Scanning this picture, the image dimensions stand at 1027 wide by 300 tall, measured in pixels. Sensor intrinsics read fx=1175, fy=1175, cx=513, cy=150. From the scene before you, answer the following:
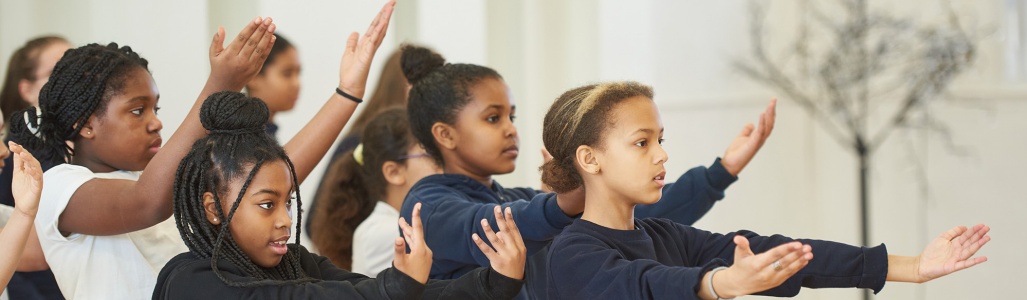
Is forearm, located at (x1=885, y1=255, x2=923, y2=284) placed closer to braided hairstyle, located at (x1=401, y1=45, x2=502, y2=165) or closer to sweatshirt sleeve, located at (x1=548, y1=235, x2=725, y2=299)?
sweatshirt sleeve, located at (x1=548, y1=235, x2=725, y2=299)

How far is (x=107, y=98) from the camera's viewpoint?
2.44 m

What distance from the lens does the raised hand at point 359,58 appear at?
102 inches

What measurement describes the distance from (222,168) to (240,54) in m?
0.33

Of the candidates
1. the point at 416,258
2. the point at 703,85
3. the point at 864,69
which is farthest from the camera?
the point at 703,85

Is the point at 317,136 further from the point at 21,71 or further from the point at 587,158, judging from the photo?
the point at 21,71

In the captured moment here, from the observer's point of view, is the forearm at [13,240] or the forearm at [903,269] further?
the forearm at [903,269]

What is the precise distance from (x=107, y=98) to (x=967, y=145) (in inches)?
140

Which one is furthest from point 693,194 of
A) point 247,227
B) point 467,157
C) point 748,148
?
point 247,227

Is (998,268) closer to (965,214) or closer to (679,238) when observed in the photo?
(965,214)

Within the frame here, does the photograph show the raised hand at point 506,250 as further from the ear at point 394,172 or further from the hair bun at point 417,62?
the ear at point 394,172

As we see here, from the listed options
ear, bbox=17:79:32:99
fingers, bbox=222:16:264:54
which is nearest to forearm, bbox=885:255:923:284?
fingers, bbox=222:16:264:54

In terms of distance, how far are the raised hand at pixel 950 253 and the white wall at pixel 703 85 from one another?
2.70 metres

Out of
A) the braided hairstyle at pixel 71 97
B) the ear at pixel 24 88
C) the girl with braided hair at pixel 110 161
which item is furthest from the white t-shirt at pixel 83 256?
the ear at pixel 24 88

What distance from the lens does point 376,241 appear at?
3498 millimetres
